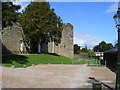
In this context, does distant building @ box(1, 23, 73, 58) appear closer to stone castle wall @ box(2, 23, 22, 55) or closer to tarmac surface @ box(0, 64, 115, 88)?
stone castle wall @ box(2, 23, 22, 55)

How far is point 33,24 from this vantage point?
38.4 meters

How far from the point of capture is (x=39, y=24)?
38844mm

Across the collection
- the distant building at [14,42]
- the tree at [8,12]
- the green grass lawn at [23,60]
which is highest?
the tree at [8,12]

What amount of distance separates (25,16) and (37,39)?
16.8ft

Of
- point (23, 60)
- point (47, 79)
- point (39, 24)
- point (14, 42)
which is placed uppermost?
point (39, 24)

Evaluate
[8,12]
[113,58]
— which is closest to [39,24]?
[8,12]

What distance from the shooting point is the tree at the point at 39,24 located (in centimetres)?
3853

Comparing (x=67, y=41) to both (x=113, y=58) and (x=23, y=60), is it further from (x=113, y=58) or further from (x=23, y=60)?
(x=113, y=58)

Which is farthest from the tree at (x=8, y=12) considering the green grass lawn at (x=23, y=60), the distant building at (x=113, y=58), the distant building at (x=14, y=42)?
the distant building at (x=14, y=42)

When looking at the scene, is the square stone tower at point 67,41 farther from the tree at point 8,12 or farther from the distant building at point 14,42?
the tree at point 8,12

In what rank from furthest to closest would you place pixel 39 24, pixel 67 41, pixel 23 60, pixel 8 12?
1. pixel 67 41
2. pixel 39 24
3. pixel 23 60
4. pixel 8 12

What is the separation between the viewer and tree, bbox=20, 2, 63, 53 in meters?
38.5

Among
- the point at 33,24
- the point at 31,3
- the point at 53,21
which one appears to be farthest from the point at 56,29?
the point at 31,3

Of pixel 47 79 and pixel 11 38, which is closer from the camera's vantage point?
pixel 47 79
